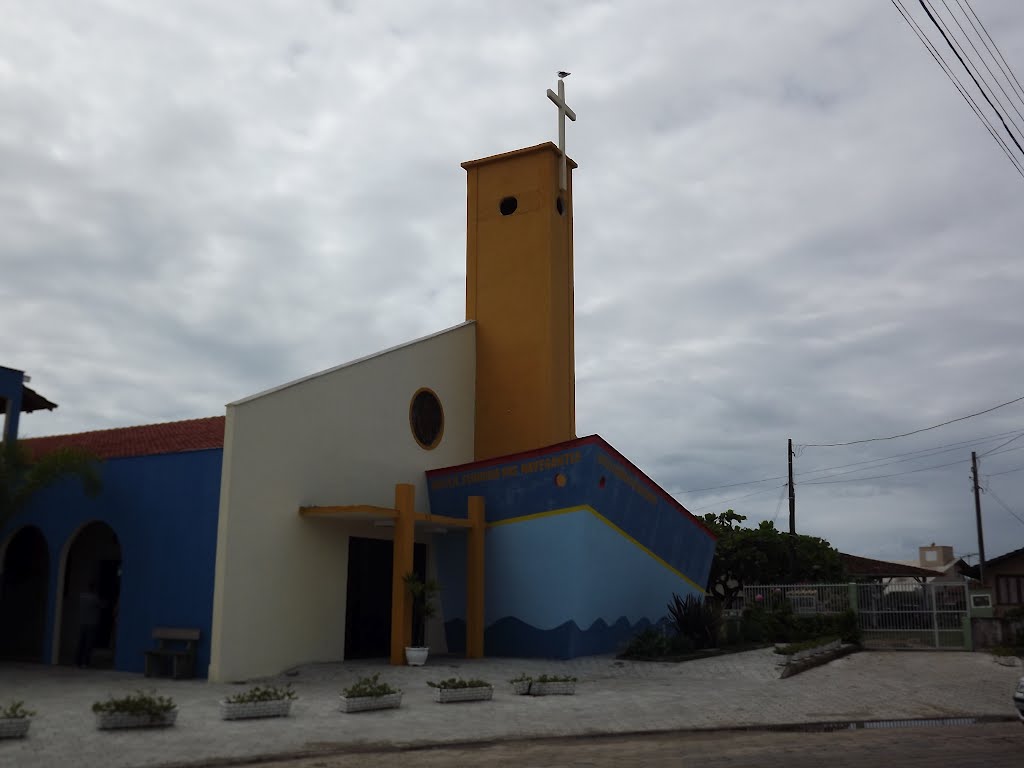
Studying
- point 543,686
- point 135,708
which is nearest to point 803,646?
point 543,686

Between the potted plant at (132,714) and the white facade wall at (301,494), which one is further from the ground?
the white facade wall at (301,494)

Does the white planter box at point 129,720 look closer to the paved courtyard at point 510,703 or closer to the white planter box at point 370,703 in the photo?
the paved courtyard at point 510,703

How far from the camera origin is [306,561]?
62.5 feet

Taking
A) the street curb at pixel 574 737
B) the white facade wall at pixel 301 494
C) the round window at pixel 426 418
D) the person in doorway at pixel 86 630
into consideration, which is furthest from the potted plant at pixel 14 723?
the round window at pixel 426 418

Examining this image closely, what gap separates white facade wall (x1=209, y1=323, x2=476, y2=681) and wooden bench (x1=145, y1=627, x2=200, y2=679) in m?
0.47

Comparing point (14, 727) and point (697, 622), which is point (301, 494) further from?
point (697, 622)

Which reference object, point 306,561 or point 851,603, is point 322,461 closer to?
point 306,561

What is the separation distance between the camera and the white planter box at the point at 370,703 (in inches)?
528

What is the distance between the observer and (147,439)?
2138 centimetres

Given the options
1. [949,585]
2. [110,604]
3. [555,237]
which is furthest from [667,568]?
[110,604]

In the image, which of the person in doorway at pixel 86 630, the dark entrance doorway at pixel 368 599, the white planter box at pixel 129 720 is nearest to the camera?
the white planter box at pixel 129 720

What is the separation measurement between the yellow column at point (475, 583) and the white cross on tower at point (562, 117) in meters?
9.95

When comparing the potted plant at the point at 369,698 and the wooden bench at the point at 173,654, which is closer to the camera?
the potted plant at the point at 369,698

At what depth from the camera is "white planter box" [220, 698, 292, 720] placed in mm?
12555
